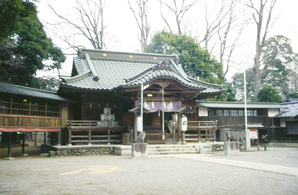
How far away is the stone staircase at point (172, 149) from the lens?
18191 millimetres

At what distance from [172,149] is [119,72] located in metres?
8.90

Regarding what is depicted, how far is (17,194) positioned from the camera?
6.80 m

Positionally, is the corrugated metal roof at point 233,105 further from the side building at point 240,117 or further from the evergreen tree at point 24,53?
the evergreen tree at point 24,53

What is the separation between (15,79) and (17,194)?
22.0 m

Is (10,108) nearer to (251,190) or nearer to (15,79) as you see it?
(15,79)

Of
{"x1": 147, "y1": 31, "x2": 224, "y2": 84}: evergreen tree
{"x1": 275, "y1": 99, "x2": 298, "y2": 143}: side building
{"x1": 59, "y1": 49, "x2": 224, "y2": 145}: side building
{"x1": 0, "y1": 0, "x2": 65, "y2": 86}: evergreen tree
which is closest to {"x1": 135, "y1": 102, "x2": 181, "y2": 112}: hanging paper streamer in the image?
{"x1": 59, "y1": 49, "x2": 224, "y2": 145}: side building

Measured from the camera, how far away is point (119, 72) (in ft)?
78.8

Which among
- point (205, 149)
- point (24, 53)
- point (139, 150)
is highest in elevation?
point (24, 53)

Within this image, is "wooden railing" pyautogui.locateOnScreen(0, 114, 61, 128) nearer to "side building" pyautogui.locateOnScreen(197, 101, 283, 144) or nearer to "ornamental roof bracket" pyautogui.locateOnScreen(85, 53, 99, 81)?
"ornamental roof bracket" pyautogui.locateOnScreen(85, 53, 99, 81)

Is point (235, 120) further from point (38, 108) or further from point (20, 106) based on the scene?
point (20, 106)

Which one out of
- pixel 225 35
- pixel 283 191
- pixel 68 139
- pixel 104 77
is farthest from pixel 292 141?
pixel 283 191

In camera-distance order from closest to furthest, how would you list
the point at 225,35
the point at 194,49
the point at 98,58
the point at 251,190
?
1. the point at 251,190
2. the point at 98,58
3. the point at 194,49
4. the point at 225,35

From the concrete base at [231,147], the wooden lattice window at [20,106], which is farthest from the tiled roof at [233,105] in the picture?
the wooden lattice window at [20,106]

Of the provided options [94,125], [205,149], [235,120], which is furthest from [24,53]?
[235,120]
